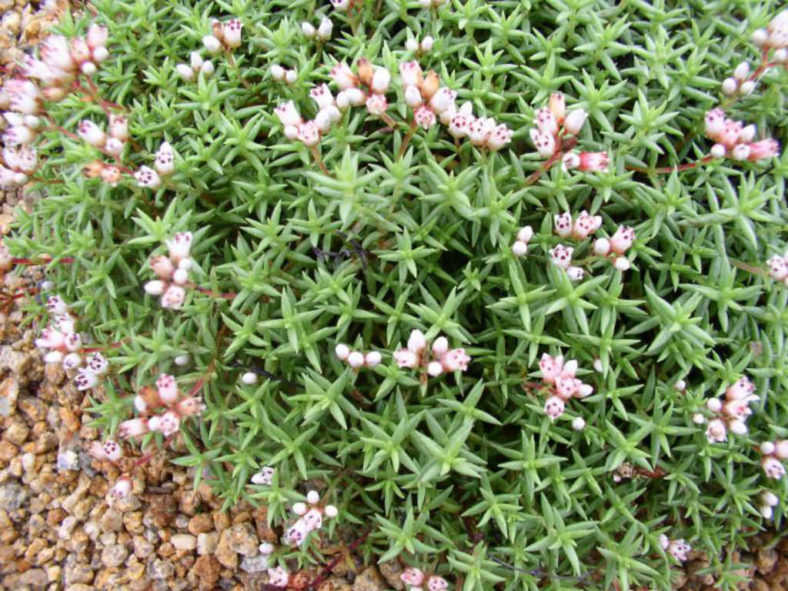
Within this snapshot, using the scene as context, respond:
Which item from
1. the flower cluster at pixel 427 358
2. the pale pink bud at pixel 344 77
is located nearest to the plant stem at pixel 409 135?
the pale pink bud at pixel 344 77

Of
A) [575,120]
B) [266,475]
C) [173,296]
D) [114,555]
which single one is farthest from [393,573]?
[575,120]

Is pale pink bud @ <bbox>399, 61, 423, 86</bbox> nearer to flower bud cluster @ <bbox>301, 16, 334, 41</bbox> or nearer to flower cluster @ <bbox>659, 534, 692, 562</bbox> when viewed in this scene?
flower bud cluster @ <bbox>301, 16, 334, 41</bbox>

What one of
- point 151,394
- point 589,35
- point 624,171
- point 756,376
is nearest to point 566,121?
point 624,171

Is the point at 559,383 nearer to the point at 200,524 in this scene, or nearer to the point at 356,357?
the point at 356,357

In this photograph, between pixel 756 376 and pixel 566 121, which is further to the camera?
pixel 756 376

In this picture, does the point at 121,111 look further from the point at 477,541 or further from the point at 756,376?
the point at 756,376

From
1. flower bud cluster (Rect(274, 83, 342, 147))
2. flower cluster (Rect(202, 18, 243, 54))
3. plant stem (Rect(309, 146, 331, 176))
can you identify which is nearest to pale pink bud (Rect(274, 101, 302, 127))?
flower bud cluster (Rect(274, 83, 342, 147))
